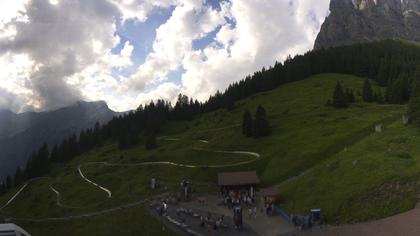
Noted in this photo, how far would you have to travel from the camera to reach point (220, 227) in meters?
50.9

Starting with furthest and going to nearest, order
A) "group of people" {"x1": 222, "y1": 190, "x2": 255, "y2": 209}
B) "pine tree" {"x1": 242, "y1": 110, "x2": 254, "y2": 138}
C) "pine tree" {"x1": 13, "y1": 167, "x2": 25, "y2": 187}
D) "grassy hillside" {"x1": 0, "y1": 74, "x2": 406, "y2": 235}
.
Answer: "pine tree" {"x1": 13, "y1": 167, "x2": 25, "y2": 187}, "pine tree" {"x1": 242, "y1": 110, "x2": 254, "y2": 138}, "group of people" {"x1": 222, "y1": 190, "x2": 255, "y2": 209}, "grassy hillside" {"x1": 0, "y1": 74, "x2": 406, "y2": 235}

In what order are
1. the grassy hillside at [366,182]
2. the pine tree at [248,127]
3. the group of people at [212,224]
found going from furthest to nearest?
the pine tree at [248,127] < the group of people at [212,224] < the grassy hillside at [366,182]

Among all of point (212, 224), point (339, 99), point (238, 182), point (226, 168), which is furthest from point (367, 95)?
point (212, 224)

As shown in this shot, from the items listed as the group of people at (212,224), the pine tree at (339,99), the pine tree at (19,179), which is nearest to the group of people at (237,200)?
the group of people at (212,224)

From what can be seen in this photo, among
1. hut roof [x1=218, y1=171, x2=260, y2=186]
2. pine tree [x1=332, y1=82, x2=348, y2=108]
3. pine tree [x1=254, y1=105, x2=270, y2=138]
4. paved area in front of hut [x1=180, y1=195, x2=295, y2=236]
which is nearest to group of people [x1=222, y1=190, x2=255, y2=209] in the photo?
paved area in front of hut [x1=180, y1=195, x2=295, y2=236]

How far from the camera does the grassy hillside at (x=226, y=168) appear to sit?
58812 millimetres

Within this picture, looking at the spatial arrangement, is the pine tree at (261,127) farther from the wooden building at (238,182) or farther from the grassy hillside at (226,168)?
the wooden building at (238,182)

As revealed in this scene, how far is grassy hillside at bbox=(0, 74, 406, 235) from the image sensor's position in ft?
193

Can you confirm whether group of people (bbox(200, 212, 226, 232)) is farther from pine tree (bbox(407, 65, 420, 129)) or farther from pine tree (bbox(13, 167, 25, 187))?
pine tree (bbox(13, 167, 25, 187))

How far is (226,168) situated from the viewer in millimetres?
90125

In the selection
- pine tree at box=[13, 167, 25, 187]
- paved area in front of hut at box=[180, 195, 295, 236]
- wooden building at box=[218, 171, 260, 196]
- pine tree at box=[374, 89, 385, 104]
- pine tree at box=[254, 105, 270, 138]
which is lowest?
pine tree at box=[13, 167, 25, 187]

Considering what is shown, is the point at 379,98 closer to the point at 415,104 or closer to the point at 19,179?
Answer: the point at 415,104

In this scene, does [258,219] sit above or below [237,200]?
below

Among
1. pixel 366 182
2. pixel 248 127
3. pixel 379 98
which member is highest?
pixel 379 98
